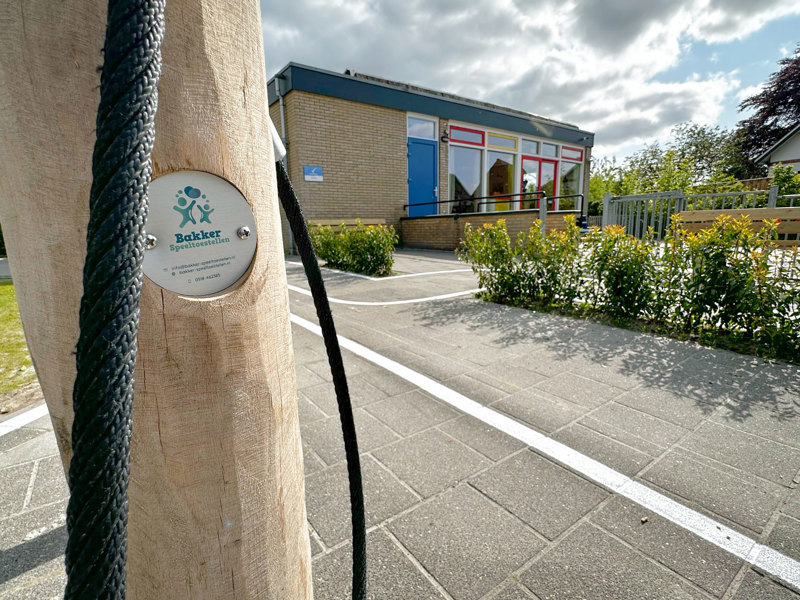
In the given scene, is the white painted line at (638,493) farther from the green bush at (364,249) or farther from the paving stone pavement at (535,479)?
the green bush at (364,249)

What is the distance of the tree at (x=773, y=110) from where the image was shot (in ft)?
A: 96.9

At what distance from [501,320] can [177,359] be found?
443cm

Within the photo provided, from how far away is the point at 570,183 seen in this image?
20.2m

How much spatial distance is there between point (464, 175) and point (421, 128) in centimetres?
268

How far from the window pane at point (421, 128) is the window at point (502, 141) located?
294 cm

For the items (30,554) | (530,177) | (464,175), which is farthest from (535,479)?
(530,177)

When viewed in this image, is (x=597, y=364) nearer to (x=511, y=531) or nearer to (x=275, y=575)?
(x=511, y=531)

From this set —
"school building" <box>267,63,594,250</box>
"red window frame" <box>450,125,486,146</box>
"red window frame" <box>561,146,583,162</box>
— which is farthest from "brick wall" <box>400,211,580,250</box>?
"red window frame" <box>561,146,583,162</box>

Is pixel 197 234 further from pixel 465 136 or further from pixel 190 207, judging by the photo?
pixel 465 136

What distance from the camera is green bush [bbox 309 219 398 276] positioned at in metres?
7.93

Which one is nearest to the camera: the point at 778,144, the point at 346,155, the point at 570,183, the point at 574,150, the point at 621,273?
the point at 621,273

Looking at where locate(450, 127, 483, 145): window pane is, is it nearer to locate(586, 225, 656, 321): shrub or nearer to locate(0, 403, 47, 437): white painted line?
locate(586, 225, 656, 321): shrub

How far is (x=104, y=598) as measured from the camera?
0.37m

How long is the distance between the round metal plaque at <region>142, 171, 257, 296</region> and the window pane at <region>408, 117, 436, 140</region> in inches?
585
